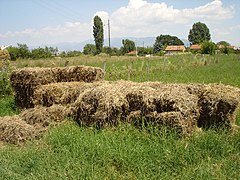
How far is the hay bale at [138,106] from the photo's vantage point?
5.77m

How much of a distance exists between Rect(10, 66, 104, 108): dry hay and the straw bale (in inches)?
107

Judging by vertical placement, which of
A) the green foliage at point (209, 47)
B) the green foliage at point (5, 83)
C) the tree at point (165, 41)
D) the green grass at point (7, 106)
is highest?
the tree at point (165, 41)

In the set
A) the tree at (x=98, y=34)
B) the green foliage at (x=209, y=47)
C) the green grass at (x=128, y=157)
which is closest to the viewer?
the green grass at (x=128, y=157)

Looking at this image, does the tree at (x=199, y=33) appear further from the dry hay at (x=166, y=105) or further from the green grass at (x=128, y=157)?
the green grass at (x=128, y=157)

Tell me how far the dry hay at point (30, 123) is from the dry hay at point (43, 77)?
1442 mm

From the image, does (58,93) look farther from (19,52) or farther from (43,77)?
(19,52)

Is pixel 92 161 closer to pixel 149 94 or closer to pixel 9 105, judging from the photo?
pixel 149 94

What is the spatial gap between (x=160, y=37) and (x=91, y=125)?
12641cm

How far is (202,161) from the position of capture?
474 centimetres

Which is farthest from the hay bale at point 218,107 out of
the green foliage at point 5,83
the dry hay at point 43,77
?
the green foliage at point 5,83

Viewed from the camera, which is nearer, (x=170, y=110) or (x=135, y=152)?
(x=135, y=152)

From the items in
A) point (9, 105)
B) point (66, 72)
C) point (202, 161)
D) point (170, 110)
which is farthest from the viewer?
point (9, 105)

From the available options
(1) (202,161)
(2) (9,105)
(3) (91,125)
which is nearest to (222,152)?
(1) (202,161)

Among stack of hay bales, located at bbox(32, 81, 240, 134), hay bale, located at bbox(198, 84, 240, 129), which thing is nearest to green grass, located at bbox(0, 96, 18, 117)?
stack of hay bales, located at bbox(32, 81, 240, 134)
